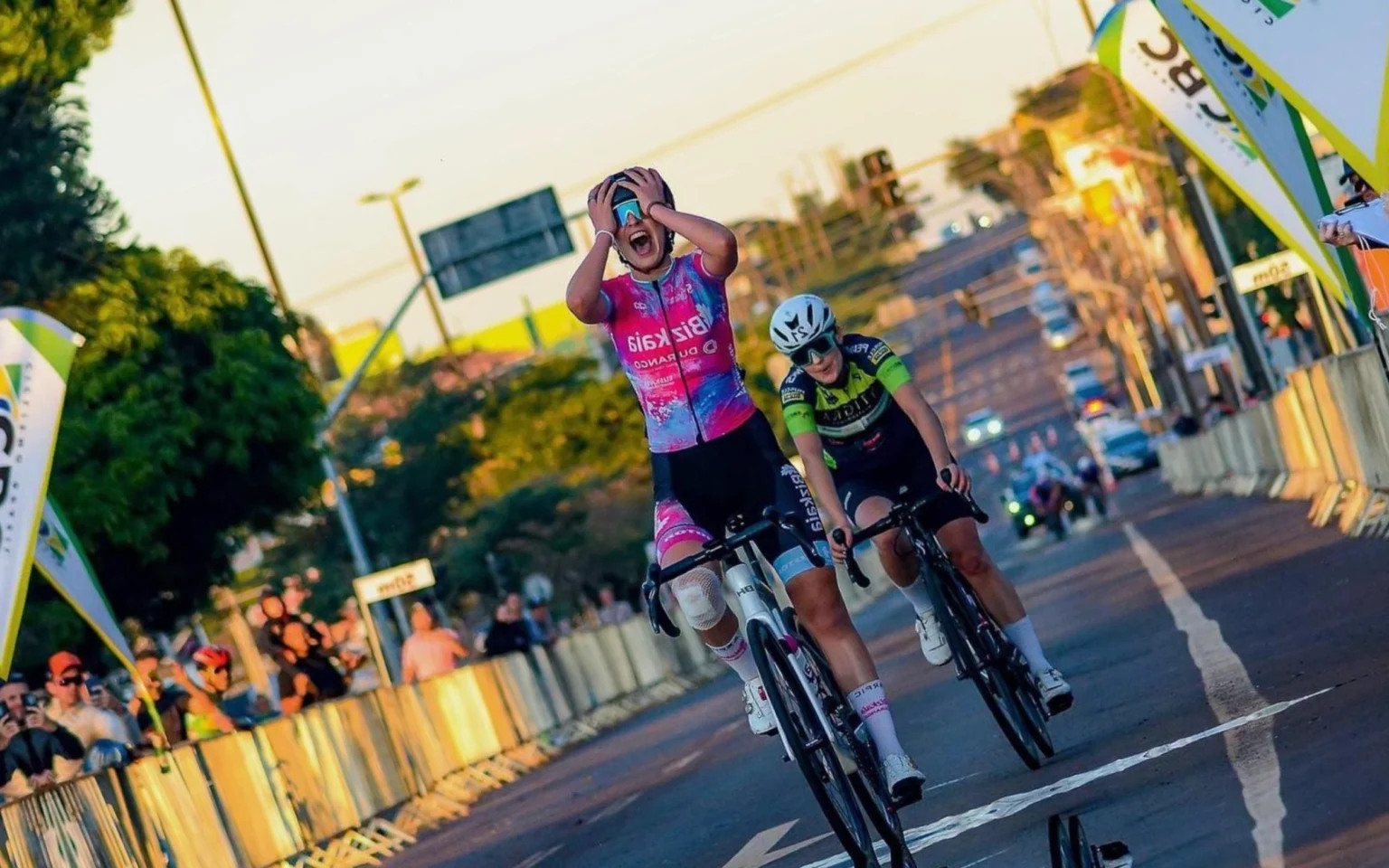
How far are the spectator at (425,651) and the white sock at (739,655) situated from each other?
52.0 feet

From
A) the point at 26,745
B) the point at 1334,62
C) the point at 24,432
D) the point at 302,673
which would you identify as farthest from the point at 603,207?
the point at 302,673

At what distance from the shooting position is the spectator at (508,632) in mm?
27781

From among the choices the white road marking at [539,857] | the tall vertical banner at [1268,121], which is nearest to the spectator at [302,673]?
Result: the white road marking at [539,857]

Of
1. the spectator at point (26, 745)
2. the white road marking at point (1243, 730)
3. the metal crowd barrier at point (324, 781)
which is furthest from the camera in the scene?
the spectator at point (26, 745)

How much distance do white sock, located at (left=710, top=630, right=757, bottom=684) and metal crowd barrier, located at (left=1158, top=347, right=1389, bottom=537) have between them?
24.7 ft

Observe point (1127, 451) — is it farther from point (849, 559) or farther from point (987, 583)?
point (849, 559)

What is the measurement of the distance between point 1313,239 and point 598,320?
9062 millimetres

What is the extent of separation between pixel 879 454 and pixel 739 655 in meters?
1.86

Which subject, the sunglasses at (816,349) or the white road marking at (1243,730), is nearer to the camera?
the white road marking at (1243,730)

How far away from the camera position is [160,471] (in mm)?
27797

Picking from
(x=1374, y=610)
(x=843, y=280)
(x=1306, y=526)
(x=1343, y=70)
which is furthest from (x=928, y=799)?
(x=843, y=280)

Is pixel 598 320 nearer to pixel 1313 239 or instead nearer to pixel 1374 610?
pixel 1374 610

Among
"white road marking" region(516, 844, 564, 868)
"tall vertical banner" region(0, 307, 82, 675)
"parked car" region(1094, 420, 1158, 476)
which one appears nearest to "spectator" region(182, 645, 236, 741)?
"tall vertical banner" region(0, 307, 82, 675)

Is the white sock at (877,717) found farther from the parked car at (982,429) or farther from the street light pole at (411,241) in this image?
the parked car at (982,429)
